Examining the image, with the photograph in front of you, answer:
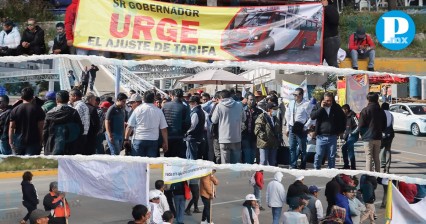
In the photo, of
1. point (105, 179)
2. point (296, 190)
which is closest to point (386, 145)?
point (296, 190)

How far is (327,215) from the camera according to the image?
7191 millimetres

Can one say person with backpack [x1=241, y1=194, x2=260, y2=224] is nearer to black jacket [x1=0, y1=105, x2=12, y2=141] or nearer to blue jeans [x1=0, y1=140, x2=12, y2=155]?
blue jeans [x1=0, y1=140, x2=12, y2=155]

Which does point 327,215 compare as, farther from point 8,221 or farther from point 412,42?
point 412,42

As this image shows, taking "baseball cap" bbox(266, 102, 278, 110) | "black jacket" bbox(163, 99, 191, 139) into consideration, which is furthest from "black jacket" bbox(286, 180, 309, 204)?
"baseball cap" bbox(266, 102, 278, 110)

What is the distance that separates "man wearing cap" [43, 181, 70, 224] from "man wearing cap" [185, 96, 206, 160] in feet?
7.76

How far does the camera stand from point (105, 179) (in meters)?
6.79

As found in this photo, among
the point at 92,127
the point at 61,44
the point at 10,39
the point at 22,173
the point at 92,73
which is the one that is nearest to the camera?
the point at 22,173

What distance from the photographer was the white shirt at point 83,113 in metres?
8.36

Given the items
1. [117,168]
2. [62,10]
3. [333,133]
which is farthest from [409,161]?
[62,10]

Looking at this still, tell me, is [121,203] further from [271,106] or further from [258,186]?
[271,106]

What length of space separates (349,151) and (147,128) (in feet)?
8.06

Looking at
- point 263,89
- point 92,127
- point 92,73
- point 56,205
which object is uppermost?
point 92,73

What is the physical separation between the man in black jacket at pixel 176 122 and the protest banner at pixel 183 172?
1700 millimetres

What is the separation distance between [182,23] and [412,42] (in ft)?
83.9
